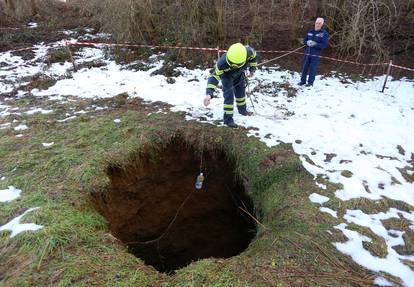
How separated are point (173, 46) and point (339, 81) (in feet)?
16.4

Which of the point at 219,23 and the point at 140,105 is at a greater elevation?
the point at 219,23

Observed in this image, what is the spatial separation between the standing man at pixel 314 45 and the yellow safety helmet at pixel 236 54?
3049mm

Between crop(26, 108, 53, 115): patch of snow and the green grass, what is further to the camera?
crop(26, 108, 53, 115): patch of snow

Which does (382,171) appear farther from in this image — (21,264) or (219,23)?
(219,23)

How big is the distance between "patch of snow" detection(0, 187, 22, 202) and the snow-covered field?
0.01 metres

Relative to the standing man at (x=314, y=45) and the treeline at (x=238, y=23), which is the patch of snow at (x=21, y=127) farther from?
the standing man at (x=314, y=45)

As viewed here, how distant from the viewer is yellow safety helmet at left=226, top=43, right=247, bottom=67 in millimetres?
5527

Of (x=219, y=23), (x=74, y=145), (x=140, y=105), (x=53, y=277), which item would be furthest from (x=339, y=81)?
(x=53, y=277)

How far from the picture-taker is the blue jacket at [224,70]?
5.82m

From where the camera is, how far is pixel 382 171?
5273 mm

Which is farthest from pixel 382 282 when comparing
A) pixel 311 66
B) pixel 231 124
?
pixel 311 66

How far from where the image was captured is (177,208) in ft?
22.1

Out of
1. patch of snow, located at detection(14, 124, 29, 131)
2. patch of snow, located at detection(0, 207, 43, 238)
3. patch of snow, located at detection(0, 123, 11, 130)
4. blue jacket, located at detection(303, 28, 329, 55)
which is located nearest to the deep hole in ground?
patch of snow, located at detection(0, 207, 43, 238)

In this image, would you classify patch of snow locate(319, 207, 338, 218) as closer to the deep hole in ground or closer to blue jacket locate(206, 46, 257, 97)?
the deep hole in ground
